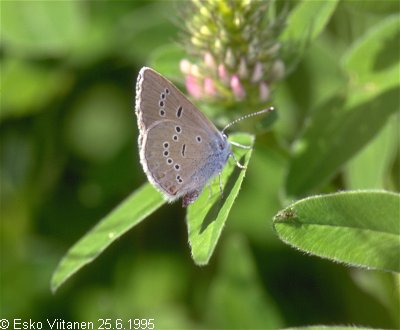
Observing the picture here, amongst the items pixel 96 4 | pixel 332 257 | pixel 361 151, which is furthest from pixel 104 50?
pixel 332 257

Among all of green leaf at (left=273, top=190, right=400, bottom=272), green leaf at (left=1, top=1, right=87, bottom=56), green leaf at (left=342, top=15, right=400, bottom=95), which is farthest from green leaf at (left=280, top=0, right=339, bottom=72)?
green leaf at (left=1, top=1, right=87, bottom=56)

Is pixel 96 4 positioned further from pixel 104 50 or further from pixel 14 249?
pixel 14 249

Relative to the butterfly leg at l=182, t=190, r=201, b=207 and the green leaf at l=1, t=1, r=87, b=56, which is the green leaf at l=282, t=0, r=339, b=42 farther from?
the green leaf at l=1, t=1, r=87, b=56

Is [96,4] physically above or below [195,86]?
below

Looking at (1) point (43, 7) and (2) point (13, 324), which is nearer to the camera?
(2) point (13, 324)

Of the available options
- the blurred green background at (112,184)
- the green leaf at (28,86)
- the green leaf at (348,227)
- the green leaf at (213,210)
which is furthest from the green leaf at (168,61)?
the green leaf at (28,86)

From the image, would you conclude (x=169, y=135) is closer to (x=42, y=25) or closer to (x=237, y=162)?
(x=237, y=162)
